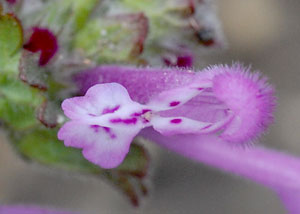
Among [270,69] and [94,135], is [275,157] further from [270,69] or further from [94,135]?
[270,69]

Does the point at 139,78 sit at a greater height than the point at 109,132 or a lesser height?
greater

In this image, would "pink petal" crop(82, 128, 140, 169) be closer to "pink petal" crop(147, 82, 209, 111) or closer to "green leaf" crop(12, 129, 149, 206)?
"pink petal" crop(147, 82, 209, 111)

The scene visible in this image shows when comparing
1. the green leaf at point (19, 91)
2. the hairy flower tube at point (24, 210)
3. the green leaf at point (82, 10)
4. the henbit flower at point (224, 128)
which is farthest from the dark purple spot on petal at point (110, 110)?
the hairy flower tube at point (24, 210)

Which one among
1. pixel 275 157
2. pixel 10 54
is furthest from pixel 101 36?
pixel 275 157

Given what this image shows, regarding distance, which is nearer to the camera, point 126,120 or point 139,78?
point 126,120

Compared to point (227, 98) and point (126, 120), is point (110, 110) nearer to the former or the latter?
point (126, 120)

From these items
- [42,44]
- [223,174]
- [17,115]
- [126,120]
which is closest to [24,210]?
[17,115]

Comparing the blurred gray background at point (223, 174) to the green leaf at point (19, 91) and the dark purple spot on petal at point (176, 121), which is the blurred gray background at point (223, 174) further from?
the dark purple spot on petal at point (176, 121)
